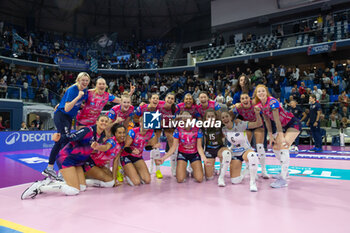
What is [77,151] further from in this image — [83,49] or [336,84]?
[83,49]

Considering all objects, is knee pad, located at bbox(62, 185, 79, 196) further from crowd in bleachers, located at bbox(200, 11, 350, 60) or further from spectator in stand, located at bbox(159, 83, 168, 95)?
crowd in bleachers, located at bbox(200, 11, 350, 60)

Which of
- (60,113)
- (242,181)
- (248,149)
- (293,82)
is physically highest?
(293,82)

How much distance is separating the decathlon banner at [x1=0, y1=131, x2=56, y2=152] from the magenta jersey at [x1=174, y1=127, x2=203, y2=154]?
7.80 meters

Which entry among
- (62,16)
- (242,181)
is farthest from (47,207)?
(62,16)

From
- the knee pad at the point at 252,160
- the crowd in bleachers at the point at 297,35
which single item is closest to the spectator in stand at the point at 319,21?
the crowd in bleachers at the point at 297,35

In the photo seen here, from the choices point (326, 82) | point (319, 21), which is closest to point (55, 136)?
point (326, 82)

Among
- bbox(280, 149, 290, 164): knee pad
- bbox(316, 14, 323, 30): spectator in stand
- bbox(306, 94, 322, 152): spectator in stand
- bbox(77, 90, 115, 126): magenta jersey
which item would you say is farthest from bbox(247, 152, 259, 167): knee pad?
bbox(316, 14, 323, 30): spectator in stand

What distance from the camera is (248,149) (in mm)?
4305

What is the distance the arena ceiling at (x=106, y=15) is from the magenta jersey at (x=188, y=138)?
77.1 feet

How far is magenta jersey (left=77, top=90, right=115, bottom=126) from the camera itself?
14.8 ft

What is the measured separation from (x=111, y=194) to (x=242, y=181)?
2.39 meters

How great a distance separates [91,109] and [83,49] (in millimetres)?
24499

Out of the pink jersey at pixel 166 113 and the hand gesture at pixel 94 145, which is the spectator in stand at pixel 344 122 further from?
the hand gesture at pixel 94 145

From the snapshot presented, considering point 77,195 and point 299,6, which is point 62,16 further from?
point 77,195
